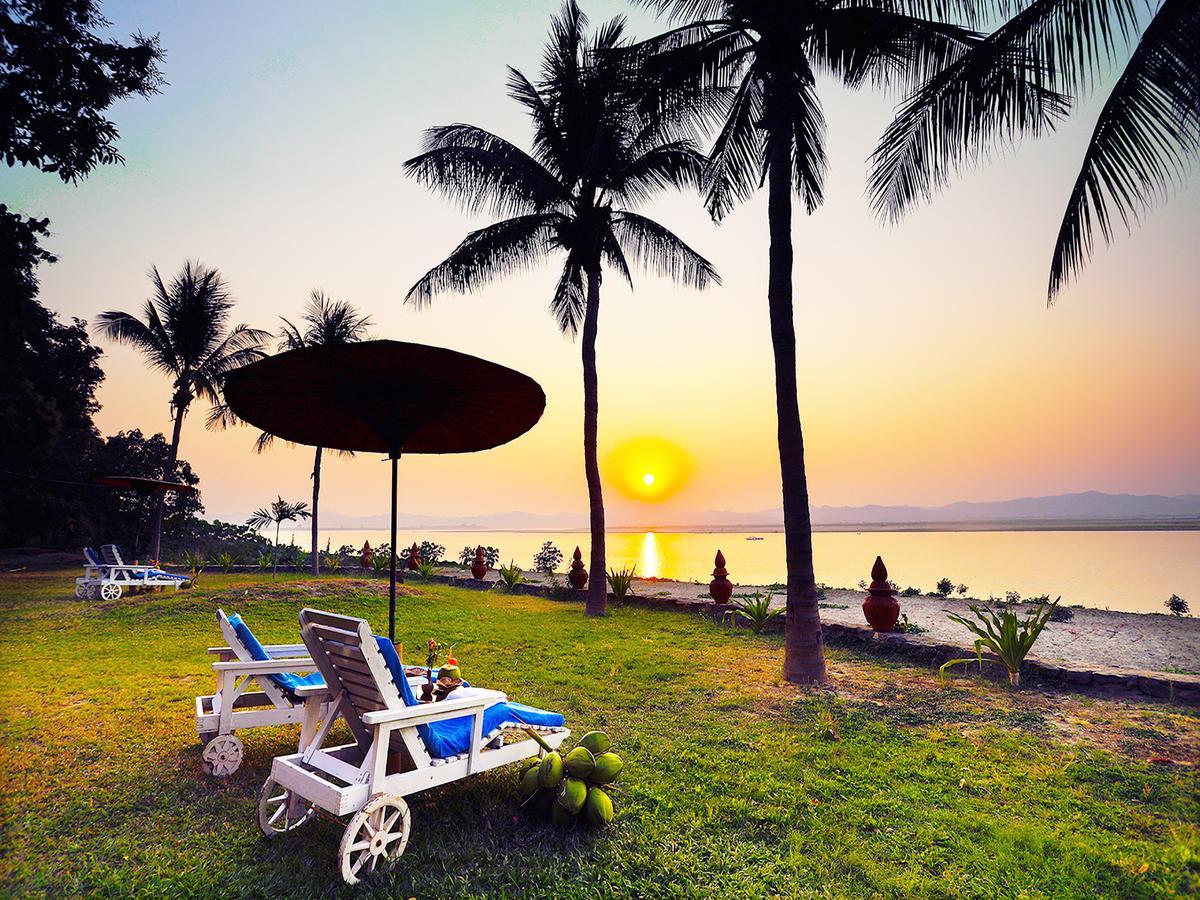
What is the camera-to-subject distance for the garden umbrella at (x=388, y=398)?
3930mm

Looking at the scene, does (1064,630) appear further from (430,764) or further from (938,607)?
(430,764)

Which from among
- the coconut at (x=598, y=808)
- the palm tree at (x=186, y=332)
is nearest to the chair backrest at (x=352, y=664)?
the coconut at (x=598, y=808)

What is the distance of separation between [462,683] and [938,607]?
10.4 metres

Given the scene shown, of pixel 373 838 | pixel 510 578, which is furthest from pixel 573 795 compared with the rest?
pixel 510 578

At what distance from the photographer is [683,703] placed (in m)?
5.57

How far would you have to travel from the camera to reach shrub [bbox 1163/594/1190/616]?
414 inches

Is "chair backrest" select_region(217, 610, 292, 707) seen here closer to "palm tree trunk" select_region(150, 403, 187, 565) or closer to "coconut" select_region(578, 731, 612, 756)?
"coconut" select_region(578, 731, 612, 756)

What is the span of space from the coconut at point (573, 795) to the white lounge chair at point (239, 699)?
210cm

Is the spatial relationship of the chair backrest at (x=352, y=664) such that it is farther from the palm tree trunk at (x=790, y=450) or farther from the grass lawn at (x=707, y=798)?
the palm tree trunk at (x=790, y=450)

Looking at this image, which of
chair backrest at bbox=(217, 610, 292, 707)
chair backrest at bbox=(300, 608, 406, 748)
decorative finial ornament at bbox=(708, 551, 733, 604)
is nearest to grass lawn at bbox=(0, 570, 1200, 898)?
chair backrest at bbox=(217, 610, 292, 707)

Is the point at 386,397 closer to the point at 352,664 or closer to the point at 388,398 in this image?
the point at 388,398

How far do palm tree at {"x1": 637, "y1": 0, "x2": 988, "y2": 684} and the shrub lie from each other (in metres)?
8.45

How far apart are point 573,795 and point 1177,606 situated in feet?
41.4

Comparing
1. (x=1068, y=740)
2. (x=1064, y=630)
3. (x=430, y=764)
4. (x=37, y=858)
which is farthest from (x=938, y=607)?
(x=37, y=858)
